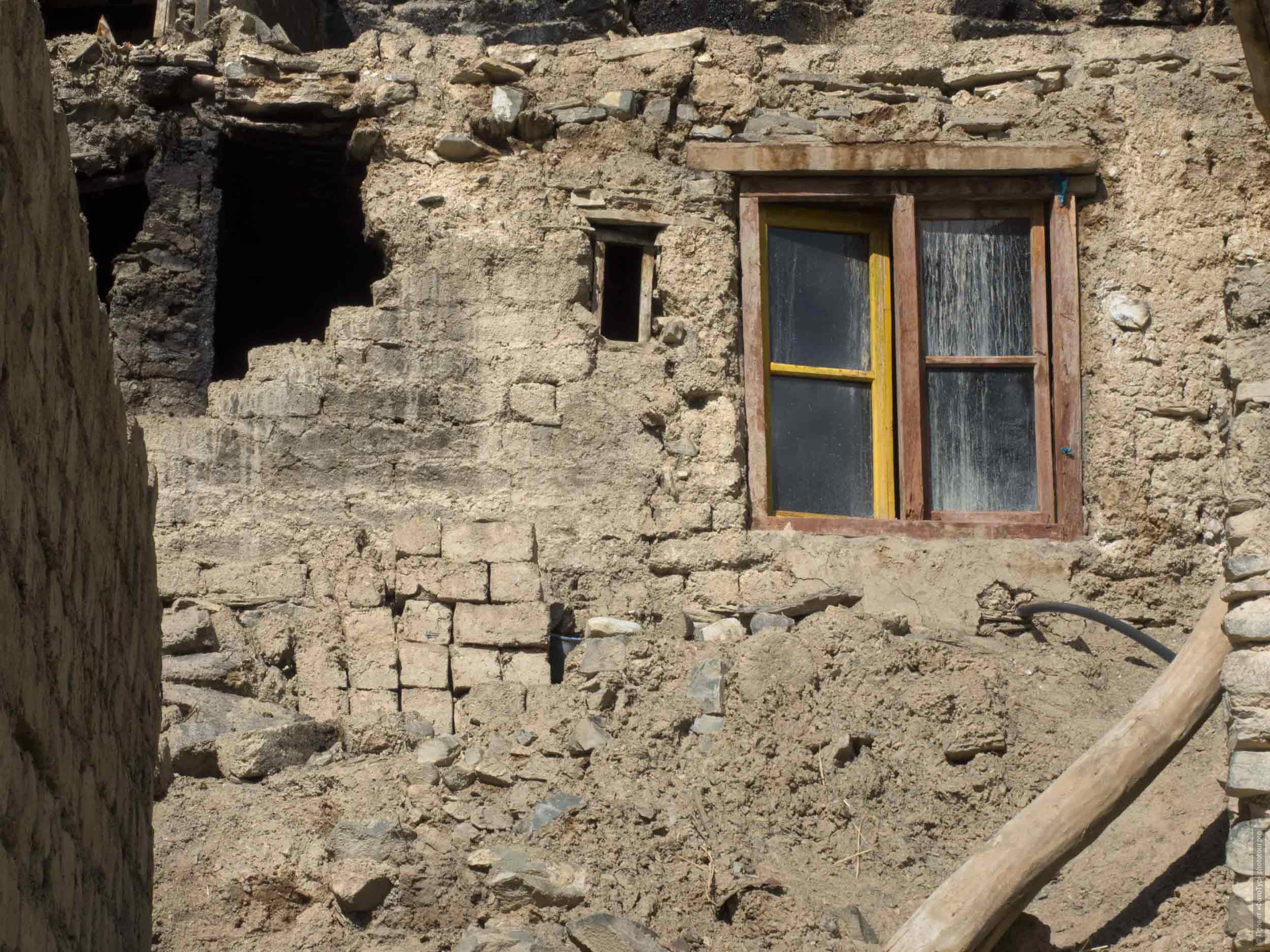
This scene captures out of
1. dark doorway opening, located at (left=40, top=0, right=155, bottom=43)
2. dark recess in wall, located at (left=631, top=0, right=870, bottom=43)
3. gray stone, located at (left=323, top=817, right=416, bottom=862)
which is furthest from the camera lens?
dark doorway opening, located at (left=40, top=0, right=155, bottom=43)

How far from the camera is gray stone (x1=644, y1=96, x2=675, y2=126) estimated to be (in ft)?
24.0

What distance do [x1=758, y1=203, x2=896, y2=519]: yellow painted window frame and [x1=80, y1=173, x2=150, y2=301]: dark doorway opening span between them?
8.81 feet

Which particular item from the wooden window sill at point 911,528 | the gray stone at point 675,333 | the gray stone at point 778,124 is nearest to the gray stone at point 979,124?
the gray stone at point 778,124

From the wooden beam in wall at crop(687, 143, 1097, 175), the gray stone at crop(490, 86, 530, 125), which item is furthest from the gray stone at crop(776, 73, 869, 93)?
the gray stone at crop(490, 86, 530, 125)

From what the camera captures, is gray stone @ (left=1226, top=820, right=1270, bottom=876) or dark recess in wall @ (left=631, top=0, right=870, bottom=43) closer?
gray stone @ (left=1226, top=820, right=1270, bottom=876)

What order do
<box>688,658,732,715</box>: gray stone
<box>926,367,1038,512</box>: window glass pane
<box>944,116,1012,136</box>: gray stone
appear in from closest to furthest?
<box>688,658,732,715</box>: gray stone → <box>926,367,1038,512</box>: window glass pane → <box>944,116,1012,136</box>: gray stone

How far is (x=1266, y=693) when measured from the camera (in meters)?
5.13

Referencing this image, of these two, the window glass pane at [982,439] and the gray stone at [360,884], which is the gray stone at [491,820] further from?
the window glass pane at [982,439]

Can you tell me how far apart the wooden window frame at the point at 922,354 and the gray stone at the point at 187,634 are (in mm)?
2010

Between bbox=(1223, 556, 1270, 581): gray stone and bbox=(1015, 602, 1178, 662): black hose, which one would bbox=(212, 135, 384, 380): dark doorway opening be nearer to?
bbox=(1015, 602, 1178, 662): black hose

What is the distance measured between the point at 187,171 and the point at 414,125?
969mm

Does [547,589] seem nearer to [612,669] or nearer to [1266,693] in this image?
[612,669]

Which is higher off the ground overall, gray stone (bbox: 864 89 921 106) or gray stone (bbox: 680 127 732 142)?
gray stone (bbox: 864 89 921 106)

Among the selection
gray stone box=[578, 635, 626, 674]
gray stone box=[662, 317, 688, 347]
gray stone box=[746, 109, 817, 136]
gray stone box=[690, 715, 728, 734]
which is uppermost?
gray stone box=[746, 109, 817, 136]
